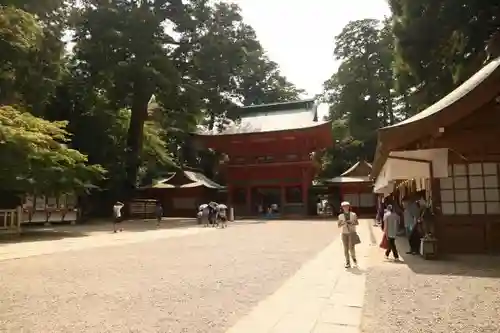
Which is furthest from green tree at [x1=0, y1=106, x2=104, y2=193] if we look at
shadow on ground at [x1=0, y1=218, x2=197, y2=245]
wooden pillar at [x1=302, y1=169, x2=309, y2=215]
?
wooden pillar at [x1=302, y1=169, x2=309, y2=215]

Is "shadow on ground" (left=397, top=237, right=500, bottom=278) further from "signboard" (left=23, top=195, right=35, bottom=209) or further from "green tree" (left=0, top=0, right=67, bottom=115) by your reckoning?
"signboard" (left=23, top=195, right=35, bottom=209)

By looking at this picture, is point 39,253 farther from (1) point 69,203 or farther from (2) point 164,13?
(2) point 164,13

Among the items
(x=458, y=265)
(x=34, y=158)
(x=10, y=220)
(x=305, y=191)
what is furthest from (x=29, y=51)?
(x=305, y=191)

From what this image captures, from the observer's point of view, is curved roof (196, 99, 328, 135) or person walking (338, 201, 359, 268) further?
curved roof (196, 99, 328, 135)

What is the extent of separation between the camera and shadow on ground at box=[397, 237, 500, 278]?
7284 millimetres

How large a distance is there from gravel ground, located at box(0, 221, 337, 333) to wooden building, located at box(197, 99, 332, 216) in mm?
22393

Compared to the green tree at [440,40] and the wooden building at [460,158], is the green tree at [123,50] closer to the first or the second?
the green tree at [440,40]

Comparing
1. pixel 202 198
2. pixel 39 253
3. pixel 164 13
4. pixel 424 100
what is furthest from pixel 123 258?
pixel 202 198

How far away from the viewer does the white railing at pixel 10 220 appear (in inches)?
637

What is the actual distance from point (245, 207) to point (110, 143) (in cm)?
1230

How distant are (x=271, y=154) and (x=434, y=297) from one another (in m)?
29.7

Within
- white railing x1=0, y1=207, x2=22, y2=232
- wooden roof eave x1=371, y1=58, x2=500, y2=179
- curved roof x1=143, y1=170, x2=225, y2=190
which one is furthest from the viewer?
curved roof x1=143, y1=170, x2=225, y2=190

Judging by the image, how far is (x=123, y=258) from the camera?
10133 mm

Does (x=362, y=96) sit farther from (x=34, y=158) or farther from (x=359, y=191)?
(x=34, y=158)
